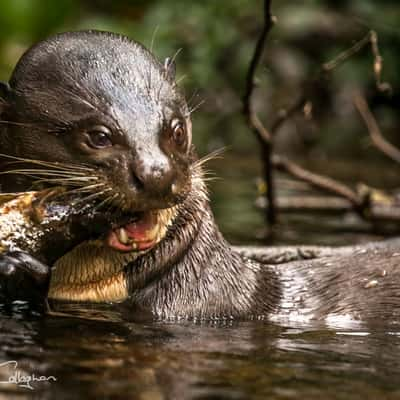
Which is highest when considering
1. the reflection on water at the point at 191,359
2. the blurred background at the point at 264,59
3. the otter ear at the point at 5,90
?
the blurred background at the point at 264,59

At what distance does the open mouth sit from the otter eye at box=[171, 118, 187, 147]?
250 millimetres

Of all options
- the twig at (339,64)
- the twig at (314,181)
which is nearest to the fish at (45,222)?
the twig at (339,64)

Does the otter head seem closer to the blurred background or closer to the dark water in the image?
the dark water

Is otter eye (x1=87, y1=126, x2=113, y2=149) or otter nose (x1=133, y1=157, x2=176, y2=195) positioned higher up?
otter eye (x1=87, y1=126, x2=113, y2=149)

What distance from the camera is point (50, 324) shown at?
340 centimetres

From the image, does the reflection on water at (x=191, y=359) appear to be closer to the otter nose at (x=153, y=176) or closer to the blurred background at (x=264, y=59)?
the otter nose at (x=153, y=176)

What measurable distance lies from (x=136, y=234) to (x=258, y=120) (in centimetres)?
262

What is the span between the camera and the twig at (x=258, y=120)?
5.29 meters

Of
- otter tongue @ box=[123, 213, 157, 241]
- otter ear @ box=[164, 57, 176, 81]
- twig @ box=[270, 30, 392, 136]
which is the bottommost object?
otter tongue @ box=[123, 213, 157, 241]

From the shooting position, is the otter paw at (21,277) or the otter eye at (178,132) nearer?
the otter paw at (21,277)

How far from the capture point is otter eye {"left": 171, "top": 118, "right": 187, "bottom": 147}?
11.9ft

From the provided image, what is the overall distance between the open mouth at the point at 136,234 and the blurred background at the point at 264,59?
18.1ft
